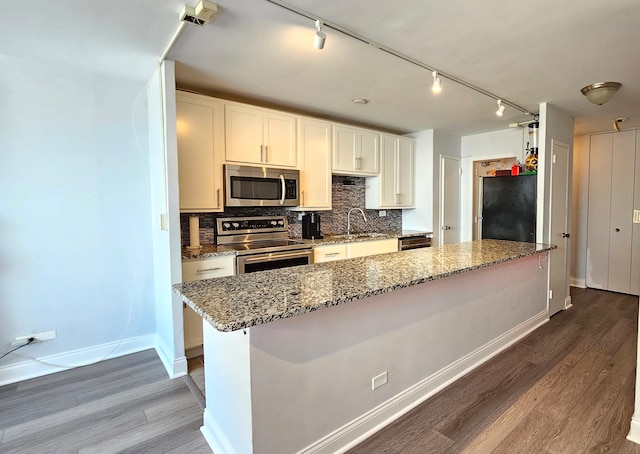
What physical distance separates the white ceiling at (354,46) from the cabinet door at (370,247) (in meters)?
1.57

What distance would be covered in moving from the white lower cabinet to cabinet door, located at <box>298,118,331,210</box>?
1.12 metres

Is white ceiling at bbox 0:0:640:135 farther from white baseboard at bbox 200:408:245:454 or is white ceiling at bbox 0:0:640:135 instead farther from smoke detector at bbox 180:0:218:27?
white baseboard at bbox 200:408:245:454

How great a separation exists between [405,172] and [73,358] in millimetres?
4244

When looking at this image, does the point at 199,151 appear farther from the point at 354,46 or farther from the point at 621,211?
the point at 621,211

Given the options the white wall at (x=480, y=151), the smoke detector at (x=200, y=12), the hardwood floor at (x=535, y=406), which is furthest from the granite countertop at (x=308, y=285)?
the white wall at (x=480, y=151)

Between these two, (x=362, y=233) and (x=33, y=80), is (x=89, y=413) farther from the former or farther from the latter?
(x=362, y=233)

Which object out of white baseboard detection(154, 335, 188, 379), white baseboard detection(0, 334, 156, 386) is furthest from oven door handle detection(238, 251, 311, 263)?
white baseboard detection(0, 334, 156, 386)

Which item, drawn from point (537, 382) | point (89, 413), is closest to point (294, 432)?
point (89, 413)

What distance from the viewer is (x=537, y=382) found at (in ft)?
7.75

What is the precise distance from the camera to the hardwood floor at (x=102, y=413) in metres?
1.81

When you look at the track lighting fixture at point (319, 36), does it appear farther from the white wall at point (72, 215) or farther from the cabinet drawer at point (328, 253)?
the cabinet drawer at point (328, 253)

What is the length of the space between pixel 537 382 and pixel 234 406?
2140 millimetres

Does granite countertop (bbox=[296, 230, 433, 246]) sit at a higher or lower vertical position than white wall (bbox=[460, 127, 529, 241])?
lower

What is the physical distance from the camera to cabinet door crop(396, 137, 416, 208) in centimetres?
464
